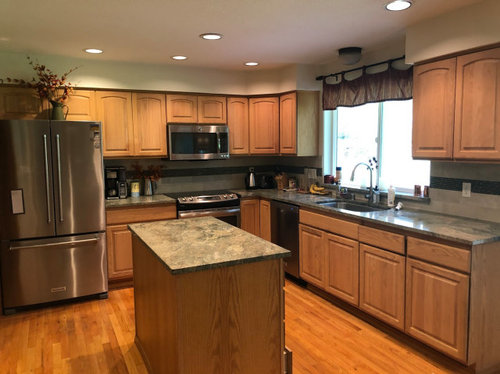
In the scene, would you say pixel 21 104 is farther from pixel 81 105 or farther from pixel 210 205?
pixel 210 205

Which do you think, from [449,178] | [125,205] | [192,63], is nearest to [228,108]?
[192,63]

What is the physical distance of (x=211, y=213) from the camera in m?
4.43

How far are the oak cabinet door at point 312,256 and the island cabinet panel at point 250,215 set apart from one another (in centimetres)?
86

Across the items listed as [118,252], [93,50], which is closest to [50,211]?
[118,252]

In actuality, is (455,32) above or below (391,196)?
above

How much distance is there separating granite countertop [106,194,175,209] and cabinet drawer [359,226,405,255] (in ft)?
6.93

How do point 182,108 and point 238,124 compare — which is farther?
point 238,124

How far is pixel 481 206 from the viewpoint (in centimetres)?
288

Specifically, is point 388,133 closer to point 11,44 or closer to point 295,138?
point 295,138

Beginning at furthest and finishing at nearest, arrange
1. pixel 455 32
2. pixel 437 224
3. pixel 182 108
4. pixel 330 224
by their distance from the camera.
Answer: pixel 182 108 < pixel 330 224 < pixel 437 224 < pixel 455 32

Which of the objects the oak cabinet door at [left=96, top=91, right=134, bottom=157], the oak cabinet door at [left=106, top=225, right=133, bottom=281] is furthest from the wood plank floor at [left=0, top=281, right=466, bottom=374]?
the oak cabinet door at [left=96, top=91, right=134, bottom=157]

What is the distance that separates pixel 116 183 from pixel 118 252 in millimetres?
781

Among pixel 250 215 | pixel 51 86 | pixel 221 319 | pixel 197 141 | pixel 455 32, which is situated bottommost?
pixel 221 319

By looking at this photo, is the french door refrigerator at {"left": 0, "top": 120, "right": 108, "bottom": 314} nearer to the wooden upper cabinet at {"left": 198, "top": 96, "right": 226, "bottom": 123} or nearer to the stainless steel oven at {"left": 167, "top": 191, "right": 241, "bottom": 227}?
the stainless steel oven at {"left": 167, "top": 191, "right": 241, "bottom": 227}
